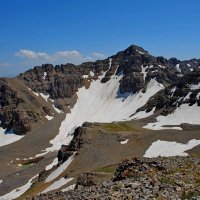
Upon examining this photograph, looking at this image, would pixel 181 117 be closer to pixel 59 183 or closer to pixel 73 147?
pixel 73 147

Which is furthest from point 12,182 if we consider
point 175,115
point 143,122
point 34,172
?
point 175,115

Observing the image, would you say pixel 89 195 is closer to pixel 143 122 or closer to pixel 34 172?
pixel 34 172

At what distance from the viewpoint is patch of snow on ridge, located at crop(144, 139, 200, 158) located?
10256 centimetres

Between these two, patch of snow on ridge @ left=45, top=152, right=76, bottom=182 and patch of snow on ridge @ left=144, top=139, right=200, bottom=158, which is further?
patch of snow on ridge @ left=144, top=139, right=200, bottom=158

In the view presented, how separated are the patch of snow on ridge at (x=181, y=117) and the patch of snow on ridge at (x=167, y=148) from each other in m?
54.0

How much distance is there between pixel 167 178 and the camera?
3022cm

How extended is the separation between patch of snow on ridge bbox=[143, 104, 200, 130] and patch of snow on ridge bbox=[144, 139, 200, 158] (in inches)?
2124

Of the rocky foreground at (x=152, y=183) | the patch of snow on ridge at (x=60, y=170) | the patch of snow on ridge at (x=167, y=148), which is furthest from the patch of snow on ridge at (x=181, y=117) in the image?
the rocky foreground at (x=152, y=183)

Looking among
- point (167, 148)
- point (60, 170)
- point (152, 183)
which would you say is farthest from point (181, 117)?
point (152, 183)

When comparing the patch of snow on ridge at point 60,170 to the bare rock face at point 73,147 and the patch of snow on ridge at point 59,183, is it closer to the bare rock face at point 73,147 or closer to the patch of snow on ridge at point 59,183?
the bare rock face at point 73,147

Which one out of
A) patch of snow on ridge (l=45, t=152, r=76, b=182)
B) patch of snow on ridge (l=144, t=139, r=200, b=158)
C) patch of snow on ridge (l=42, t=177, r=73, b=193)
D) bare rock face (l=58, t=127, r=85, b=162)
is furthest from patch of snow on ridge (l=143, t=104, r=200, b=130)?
patch of snow on ridge (l=42, t=177, r=73, b=193)

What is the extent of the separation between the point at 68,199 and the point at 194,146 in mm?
79512

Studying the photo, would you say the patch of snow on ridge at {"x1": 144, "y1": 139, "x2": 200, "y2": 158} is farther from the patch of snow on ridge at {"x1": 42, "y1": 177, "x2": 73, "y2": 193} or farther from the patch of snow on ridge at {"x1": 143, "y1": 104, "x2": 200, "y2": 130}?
the patch of snow on ridge at {"x1": 143, "y1": 104, "x2": 200, "y2": 130}

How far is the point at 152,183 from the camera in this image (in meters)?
28.5
